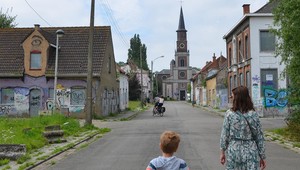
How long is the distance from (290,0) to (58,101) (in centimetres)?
2191

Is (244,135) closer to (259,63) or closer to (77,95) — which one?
(77,95)

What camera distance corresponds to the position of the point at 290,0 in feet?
53.9

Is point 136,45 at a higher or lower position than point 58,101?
higher

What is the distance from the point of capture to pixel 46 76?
3434 cm

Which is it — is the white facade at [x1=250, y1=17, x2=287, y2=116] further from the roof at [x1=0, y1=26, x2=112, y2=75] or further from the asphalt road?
the asphalt road

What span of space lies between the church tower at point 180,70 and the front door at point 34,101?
103 meters

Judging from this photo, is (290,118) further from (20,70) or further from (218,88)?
(218,88)

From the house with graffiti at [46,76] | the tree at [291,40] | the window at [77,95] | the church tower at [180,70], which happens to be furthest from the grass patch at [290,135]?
the church tower at [180,70]

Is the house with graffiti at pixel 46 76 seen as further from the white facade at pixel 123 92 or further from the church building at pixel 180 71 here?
the church building at pixel 180 71

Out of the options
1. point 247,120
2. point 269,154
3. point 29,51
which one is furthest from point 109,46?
point 247,120

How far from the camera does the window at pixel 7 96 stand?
3481 cm

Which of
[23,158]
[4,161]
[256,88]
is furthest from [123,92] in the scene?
[4,161]

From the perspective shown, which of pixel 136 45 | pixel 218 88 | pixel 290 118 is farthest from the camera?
pixel 136 45

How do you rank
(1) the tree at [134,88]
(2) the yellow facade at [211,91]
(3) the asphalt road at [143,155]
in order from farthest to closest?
(1) the tree at [134,88], (2) the yellow facade at [211,91], (3) the asphalt road at [143,155]
